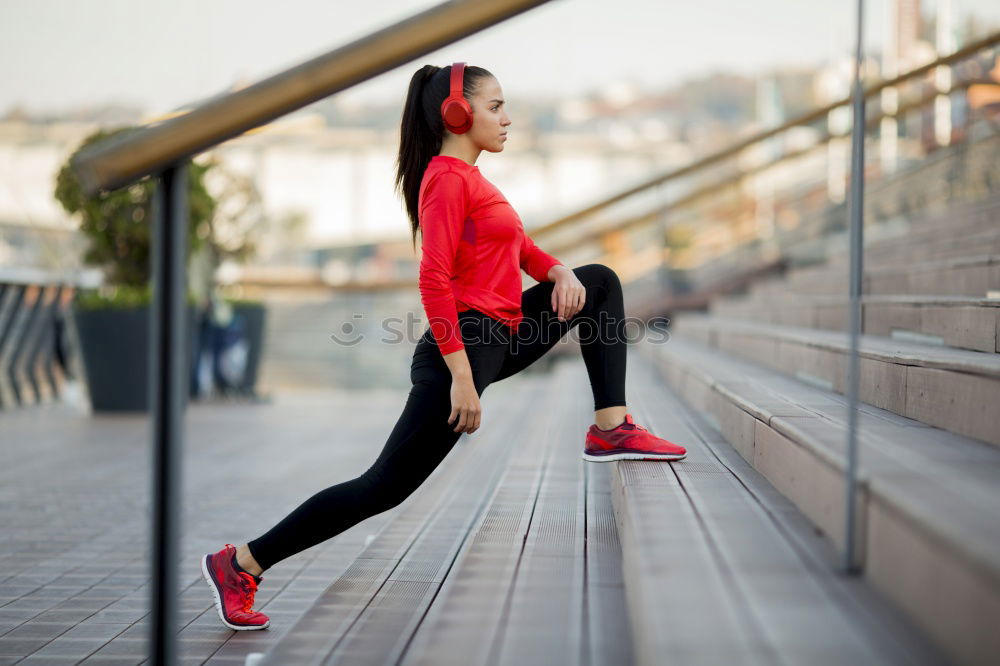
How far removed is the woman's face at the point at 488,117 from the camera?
1.98 meters

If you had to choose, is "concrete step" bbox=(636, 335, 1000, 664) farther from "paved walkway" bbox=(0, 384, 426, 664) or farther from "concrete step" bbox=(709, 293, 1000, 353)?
"paved walkway" bbox=(0, 384, 426, 664)

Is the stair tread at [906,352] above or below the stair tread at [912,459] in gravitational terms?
above

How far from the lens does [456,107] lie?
196cm

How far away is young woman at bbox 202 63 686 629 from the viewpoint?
1.90 metres

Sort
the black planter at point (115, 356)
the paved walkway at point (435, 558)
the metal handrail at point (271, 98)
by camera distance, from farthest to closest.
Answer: the black planter at point (115, 356), the paved walkway at point (435, 558), the metal handrail at point (271, 98)

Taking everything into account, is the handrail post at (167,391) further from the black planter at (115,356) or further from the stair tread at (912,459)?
the black planter at (115,356)

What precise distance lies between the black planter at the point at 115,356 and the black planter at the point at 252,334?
1.20 meters

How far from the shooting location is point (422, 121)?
204 centimetres

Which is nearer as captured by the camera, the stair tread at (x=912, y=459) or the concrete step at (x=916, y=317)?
the stair tread at (x=912, y=459)

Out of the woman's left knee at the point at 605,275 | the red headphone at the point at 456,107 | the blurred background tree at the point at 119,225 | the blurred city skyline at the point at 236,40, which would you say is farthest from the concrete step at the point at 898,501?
the blurred background tree at the point at 119,225

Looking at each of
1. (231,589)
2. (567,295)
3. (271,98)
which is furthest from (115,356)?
(271,98)

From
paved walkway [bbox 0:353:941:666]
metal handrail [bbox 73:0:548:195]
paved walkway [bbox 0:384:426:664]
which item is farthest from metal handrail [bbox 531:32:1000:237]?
metal handrail [bbox 73:0:548:195]

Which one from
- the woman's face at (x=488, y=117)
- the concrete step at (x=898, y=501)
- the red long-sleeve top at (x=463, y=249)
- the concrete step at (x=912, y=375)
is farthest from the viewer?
the woman's face at (x=488, y=117)

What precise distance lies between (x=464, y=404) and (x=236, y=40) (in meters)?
10.0
